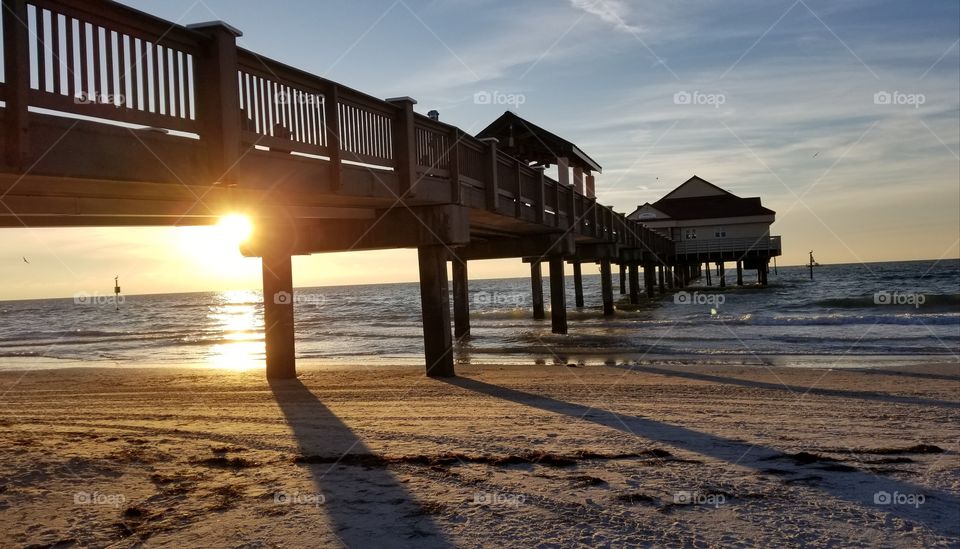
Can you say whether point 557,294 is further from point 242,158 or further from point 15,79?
point 15,79

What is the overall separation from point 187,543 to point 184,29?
4.15 metres

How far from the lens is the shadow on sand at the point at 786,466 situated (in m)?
5.04

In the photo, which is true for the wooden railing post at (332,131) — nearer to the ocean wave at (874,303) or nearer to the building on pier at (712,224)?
the ocean wave at (874,303)

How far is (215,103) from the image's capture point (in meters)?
6.68

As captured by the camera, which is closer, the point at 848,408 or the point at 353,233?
the point at 848,408

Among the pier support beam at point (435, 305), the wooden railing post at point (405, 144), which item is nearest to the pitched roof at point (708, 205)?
the pier support beam at point (435, 305)

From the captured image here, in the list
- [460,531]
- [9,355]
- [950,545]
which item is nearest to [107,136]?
[460,531]

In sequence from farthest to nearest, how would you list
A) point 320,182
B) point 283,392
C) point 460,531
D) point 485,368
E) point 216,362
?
1. point 216,362
2. point 485,368
3. point 283,392
4. point 320,182
5. point 460,531

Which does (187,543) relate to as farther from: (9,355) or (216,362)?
(9,355)

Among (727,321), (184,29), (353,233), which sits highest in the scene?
(184,29)

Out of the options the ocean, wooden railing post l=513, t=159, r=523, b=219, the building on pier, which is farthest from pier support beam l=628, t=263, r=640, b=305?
wooden railing post l=513, t=159, r=523, b=219

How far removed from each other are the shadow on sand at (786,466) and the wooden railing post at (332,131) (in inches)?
150

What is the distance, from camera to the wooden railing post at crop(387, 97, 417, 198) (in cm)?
1065

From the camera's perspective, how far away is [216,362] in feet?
70.2
